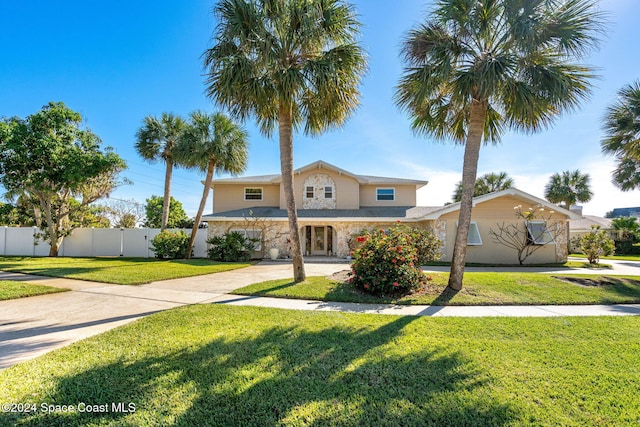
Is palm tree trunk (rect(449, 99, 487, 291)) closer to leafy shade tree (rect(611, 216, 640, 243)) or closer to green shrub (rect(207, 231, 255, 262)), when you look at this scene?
green shrub (rect(207, 231, 255, 262))

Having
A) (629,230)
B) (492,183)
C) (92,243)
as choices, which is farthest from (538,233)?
(92,243)

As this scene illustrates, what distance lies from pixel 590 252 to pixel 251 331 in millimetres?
18886

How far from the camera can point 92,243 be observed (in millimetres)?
20312

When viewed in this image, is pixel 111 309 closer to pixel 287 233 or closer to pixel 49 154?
pixel 287 233

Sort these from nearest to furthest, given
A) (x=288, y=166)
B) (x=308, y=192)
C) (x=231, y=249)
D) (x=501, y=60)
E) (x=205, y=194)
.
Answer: (x=501, y=60)
(x=288, y=166)
(x=231, y=249)
(x=205, y=194)
(x=308, y=192)

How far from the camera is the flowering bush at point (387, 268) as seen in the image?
25.0 ft

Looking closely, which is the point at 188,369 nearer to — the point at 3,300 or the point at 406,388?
the point at 406,388

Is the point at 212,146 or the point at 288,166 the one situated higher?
the point at 212,146

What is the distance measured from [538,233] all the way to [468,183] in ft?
37.7

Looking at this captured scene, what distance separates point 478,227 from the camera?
15875mm

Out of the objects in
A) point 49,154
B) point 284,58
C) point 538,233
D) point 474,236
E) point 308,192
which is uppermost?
point 284,58

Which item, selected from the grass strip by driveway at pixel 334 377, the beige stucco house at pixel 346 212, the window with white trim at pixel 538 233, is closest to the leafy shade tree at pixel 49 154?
the beige stucco house at pixel 346 212

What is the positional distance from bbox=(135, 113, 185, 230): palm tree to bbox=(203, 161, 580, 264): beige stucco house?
3.45 m

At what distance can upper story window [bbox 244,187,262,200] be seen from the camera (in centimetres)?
2084
